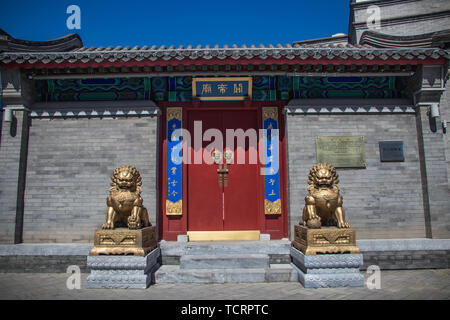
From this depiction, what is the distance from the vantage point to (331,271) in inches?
179

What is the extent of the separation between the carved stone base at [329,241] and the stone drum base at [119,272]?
2.39 meters

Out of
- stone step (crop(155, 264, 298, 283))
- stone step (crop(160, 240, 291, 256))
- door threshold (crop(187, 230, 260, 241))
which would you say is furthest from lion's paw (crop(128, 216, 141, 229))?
door threshold (crop(187, 230, 260, 241))

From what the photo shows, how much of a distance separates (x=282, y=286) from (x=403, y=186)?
3296 mm

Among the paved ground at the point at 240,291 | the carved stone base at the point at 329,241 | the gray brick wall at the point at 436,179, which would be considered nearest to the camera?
the paved ground at the point at 240,291

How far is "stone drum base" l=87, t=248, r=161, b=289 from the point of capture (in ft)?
14.9

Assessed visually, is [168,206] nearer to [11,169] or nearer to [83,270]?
[83,270]

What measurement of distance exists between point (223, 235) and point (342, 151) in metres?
2.87

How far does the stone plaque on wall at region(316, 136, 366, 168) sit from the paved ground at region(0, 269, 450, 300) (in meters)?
2.15

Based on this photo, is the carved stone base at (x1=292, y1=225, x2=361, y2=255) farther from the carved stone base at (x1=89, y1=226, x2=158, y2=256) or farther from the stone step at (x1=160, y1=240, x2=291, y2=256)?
the carved stone base at (x1=89, y1=226, x2=158, y2=256)

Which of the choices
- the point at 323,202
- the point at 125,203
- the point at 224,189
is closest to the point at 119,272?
the point at 125,203

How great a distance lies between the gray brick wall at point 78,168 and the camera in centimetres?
598

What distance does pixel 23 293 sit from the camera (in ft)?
14.3

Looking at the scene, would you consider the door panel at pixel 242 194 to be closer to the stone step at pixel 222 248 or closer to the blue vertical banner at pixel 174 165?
the stone step at pixel 222 248

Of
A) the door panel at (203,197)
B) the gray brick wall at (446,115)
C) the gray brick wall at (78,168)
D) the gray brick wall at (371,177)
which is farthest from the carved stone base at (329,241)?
the gray brick wall at (446,115)
